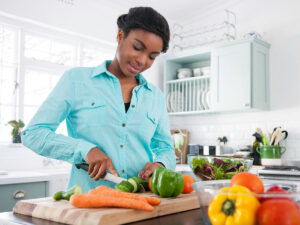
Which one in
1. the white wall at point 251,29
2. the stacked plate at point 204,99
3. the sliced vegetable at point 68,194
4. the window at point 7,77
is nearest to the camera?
the sliced vegetable at point 68,194

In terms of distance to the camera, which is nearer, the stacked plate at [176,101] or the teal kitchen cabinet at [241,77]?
the teal kitchen cabinet at [241,77]

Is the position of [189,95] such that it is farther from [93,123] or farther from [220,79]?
[93,123]

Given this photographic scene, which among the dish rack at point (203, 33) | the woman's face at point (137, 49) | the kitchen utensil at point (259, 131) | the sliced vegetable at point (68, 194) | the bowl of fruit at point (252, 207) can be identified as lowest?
the sliced vegetable at point (68, 194)

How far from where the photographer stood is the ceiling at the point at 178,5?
4273 mm

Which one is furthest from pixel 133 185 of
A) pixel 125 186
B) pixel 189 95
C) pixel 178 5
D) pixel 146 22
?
pixel 178 5

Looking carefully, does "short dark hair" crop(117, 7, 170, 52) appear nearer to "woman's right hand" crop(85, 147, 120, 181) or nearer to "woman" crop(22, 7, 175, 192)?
"woman" crop(22, 7, 175, 192)

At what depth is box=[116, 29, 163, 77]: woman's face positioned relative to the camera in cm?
139

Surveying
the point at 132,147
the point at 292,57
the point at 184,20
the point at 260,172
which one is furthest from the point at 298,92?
the point at 132,147

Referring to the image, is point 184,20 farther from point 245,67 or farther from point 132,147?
point 132,147

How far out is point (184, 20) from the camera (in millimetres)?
4867

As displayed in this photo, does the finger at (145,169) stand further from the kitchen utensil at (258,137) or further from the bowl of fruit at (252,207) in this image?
the kitchen utensil at (258,137)

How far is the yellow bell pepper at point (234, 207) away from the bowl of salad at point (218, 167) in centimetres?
74

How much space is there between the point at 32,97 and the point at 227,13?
2.50 meters

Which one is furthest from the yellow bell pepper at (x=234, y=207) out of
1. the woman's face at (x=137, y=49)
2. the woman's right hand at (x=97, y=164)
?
the woman's face at (x=137, y=49)
